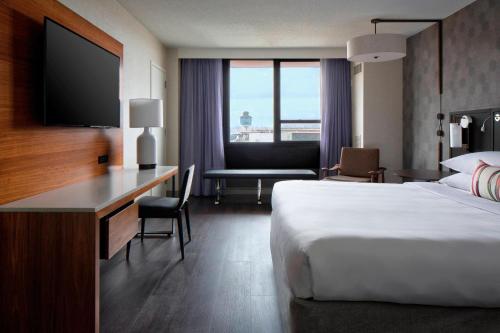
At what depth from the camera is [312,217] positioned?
2113 mm

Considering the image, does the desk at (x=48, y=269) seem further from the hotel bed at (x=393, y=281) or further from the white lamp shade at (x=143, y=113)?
the white lamp shade at (x=143, y=113)

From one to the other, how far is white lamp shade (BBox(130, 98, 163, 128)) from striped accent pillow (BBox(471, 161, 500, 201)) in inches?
112

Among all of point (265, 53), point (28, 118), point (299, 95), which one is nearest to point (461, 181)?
point (28, 118)

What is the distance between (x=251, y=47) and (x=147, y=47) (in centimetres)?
180

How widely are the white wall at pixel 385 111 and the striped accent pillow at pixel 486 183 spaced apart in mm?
3478

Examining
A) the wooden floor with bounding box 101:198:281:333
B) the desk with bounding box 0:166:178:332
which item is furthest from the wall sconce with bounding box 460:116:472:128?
the desk with bounding box 0:166:178:332

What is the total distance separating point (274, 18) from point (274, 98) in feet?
6.75

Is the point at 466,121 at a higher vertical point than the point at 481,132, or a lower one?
higher

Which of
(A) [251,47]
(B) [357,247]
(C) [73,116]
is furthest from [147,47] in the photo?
(B) [357,247]

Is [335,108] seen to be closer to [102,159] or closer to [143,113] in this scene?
[143,113]

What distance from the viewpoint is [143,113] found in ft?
13.7

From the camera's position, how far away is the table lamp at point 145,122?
13.7 feet

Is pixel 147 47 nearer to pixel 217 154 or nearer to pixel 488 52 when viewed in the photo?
pixel 217 154

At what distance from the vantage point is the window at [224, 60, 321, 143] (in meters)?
7.00
